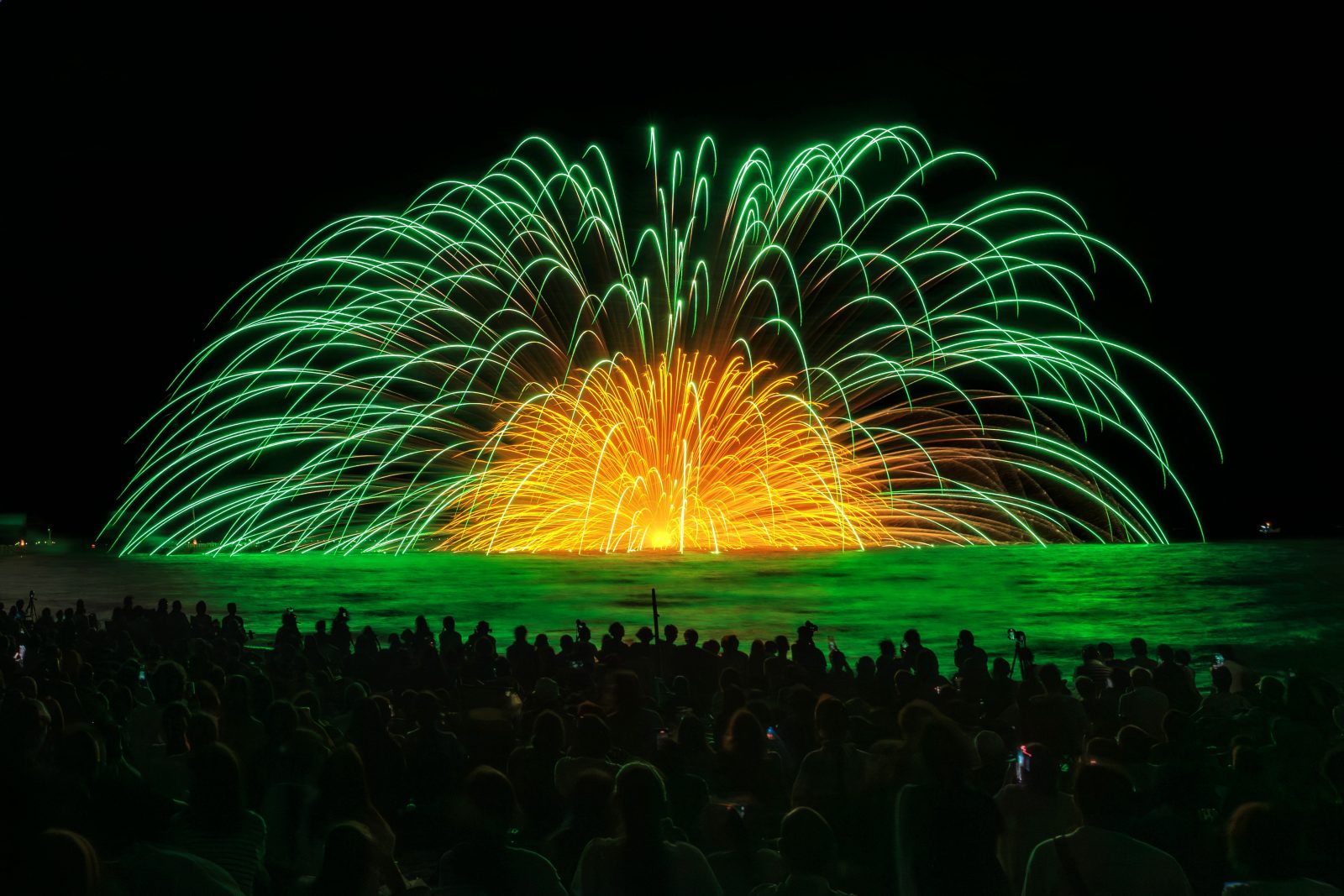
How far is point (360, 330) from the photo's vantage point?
29.3m

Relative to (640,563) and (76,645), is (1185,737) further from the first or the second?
(640,563)

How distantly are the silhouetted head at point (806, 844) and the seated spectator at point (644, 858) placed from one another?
0.34 m

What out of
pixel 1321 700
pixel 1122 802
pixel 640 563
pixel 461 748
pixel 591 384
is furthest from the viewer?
pixel 591 384

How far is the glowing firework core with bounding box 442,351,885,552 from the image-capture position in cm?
3041

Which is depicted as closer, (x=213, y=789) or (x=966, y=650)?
(x=213, y=789)

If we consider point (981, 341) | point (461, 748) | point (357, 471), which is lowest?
point (461, 748)

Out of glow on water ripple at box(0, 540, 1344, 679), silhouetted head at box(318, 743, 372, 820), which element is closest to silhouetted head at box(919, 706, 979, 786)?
silhouetted head at box(318, 743, 372, 820)

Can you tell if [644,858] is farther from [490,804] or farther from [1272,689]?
[1272,689]

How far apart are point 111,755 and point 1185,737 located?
7.20m

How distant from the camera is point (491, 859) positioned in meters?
4.37

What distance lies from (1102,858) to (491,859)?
8.20 feet

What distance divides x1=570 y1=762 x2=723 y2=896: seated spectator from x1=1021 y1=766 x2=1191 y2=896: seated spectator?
1.38m

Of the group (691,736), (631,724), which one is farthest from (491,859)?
(631,724)

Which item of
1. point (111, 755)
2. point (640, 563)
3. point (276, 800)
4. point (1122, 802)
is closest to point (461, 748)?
point (276, 800)
